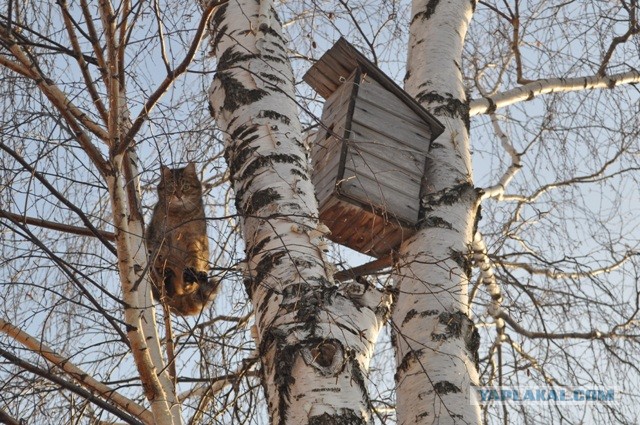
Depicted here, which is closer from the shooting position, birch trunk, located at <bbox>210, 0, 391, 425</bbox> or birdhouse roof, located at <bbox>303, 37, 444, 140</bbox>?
birch trunk, located at <bbox>210, 0, 391, 425</bbox>

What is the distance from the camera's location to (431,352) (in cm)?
283

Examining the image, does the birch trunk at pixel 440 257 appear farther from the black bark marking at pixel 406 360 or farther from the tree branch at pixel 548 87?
the tree branch at pixel 548 87

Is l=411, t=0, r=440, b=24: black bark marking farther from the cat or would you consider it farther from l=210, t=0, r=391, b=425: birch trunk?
the cat

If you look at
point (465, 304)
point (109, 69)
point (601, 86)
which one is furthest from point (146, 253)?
point (601, 86)

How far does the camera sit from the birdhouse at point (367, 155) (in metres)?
3.28

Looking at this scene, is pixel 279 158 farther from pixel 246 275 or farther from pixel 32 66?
pixel 32 66

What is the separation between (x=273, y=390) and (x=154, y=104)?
32.1 inches

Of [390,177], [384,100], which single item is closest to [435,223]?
[390,177]

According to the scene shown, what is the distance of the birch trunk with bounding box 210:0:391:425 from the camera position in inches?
86.6

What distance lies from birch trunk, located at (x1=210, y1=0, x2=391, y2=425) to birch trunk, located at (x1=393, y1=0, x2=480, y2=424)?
0.15m

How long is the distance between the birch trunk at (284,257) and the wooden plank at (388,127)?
50 centimetres

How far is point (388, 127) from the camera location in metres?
3.58

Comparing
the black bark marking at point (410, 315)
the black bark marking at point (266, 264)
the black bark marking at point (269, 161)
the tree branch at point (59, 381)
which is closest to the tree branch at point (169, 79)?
the black bark marking at point (269, 161)

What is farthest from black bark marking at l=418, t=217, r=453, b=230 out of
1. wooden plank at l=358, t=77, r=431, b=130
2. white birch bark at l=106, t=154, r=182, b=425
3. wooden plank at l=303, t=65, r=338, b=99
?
white birch bark at l=106, t=154, r=182, b=425
